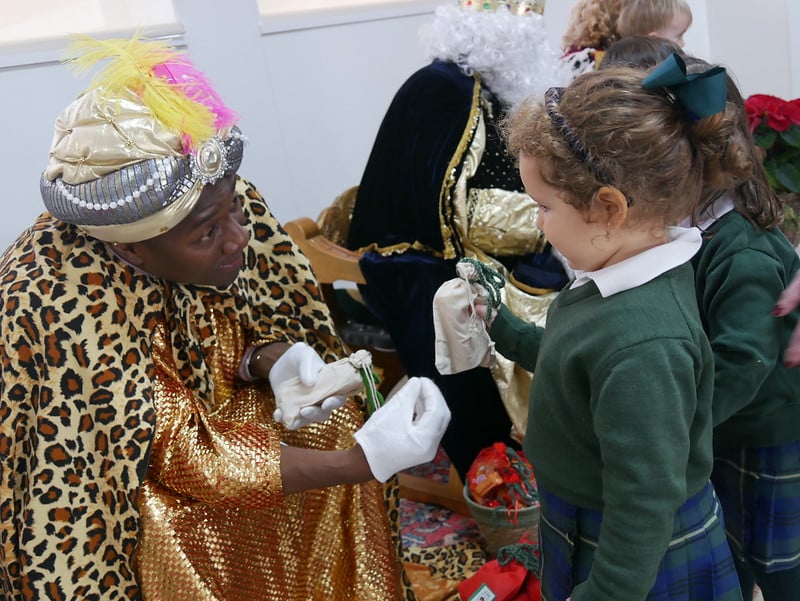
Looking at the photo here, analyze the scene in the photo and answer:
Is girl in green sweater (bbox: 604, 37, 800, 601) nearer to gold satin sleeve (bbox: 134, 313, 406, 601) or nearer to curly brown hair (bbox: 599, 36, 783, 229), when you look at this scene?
curly brown hair (bbox: 599, 36, 783, 229)

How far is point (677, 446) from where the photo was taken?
3.49 ft

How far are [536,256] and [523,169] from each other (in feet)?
4.32

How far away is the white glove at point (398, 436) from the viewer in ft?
4.68

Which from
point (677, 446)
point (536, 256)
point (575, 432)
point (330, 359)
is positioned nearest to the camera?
point (677, 446)

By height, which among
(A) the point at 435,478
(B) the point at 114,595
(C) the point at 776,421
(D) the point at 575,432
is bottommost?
(A) the point at 435,478

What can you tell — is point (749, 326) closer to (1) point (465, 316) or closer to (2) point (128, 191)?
(1) point (465, 316)

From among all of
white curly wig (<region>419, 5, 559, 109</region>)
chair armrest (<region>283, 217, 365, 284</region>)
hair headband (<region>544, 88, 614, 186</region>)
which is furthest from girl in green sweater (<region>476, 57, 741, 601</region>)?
white curly wig (<region>419, 5, 559, 109</region>)

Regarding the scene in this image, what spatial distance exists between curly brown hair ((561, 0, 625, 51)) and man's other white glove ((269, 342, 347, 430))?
4.67 feet

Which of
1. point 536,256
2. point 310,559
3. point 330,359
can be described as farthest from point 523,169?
point 536,256

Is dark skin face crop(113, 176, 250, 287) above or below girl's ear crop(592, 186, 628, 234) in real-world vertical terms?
below

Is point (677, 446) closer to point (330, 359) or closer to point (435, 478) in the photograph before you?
point (330, 359)

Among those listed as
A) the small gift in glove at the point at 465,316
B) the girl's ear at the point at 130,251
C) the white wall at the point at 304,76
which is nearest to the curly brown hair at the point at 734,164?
the small gift in glove at the point at 465,316

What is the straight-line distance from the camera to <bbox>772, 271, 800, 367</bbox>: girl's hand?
4.15 feet

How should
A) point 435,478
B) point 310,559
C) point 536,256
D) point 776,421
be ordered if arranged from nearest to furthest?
point 776,421 → point 310,559 → point 536,256 → point 435,478
